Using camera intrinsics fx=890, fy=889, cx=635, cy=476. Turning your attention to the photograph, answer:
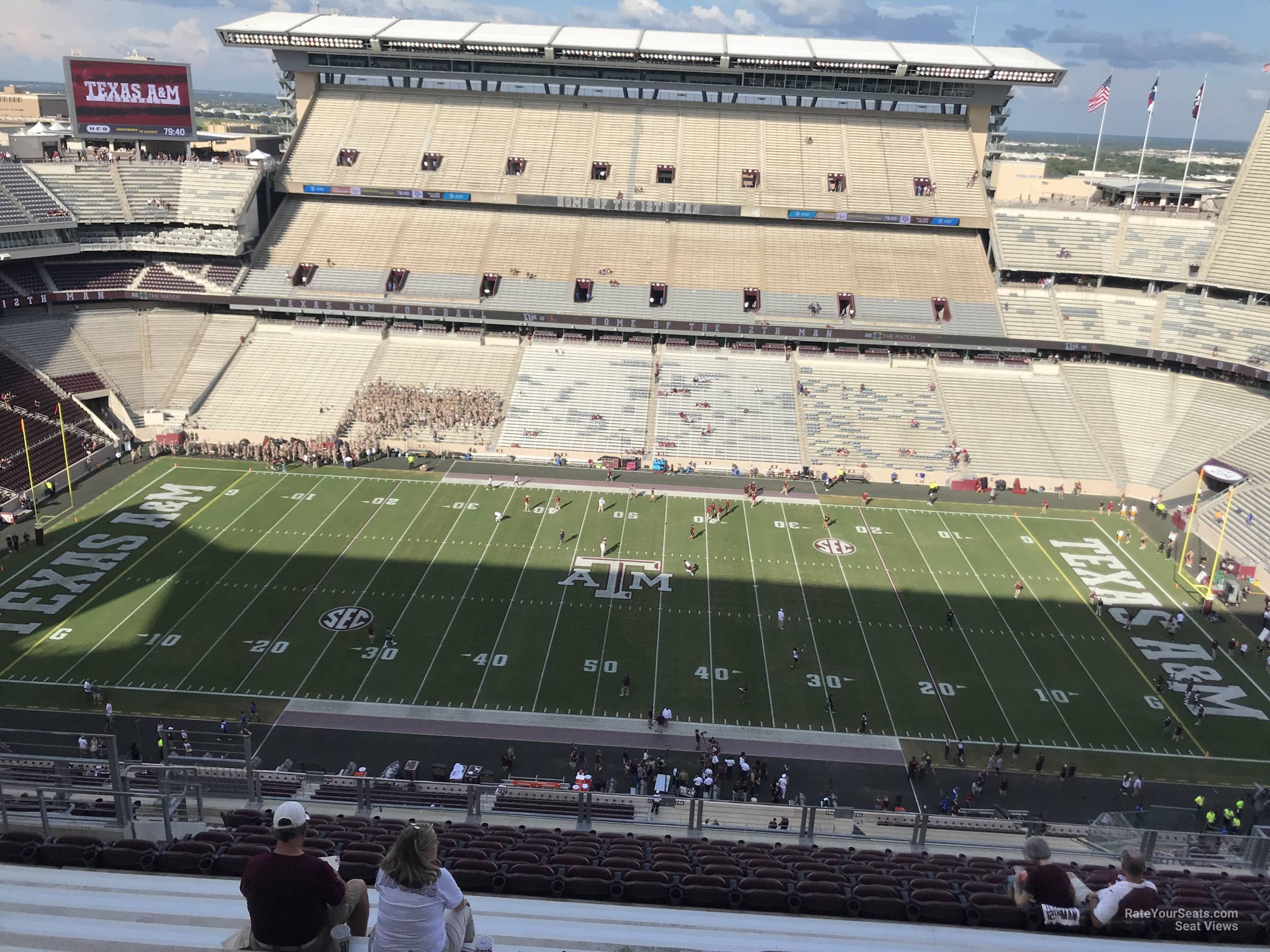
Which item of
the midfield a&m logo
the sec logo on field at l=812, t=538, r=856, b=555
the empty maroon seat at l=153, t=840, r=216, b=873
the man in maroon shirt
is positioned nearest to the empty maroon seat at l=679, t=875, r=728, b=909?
the man in maroon shirt

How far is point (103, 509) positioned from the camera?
3775cm

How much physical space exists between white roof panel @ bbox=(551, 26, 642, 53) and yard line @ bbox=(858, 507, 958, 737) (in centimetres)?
3685

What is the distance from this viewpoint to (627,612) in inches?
1253

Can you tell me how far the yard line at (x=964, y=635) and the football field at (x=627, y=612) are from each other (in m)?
0.10

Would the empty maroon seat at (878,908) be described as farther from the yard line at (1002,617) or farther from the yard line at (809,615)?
the yard line at (1002,617)

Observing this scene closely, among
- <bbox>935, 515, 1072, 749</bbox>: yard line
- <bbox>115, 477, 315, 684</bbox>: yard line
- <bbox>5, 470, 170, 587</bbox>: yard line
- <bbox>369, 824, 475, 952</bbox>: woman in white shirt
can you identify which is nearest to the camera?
<bbox>369, 824, 475, 952</bbox>: woman in white shirt

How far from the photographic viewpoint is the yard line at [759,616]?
2720cm

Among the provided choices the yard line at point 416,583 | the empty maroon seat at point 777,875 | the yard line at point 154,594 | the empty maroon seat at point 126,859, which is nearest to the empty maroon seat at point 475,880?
the empty maroon seat at point 126,859

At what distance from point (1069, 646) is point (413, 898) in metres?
30.2

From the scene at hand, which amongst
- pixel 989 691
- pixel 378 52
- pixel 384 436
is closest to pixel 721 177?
pixel 378 52

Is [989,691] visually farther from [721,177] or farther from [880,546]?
[721,177]

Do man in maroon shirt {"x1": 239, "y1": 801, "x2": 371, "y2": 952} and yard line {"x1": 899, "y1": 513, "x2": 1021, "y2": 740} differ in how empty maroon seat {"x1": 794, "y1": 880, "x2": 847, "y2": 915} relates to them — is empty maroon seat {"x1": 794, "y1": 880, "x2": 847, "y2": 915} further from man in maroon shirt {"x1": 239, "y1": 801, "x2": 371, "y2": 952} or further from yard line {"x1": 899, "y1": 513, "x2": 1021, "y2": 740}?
yard line {"x1": 899, "y1": 513, "x2": 1021, "y2": 740}

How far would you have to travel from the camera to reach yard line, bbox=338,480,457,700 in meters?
27.5

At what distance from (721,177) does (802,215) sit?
6.20 meters
